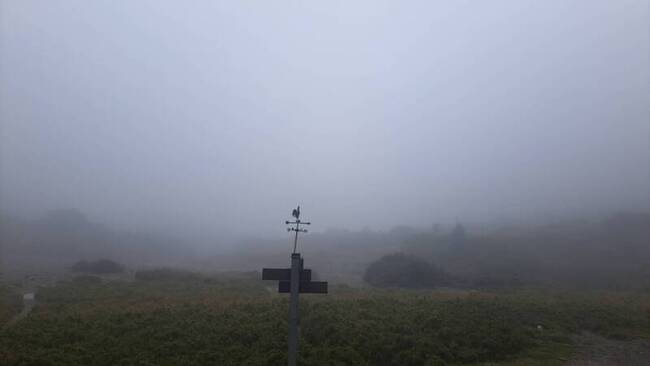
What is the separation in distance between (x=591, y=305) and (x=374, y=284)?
28.3 metres

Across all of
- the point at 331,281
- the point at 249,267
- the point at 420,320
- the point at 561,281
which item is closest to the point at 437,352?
the point at 420,320

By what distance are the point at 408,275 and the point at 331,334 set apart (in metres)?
36.5

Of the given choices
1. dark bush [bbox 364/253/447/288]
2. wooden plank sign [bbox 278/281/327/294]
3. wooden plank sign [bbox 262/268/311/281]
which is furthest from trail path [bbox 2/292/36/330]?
dark bush [bbox 364/253/447/288]

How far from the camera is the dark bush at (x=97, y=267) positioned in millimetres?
59062

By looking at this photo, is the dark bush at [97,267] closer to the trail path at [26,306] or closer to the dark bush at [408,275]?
the trail path at [26,306]

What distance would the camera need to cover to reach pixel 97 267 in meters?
59.5

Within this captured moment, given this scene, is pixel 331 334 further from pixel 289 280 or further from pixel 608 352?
pixel 608 352

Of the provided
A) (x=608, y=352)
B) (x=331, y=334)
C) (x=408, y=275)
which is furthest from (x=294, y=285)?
(x=408, y=275)

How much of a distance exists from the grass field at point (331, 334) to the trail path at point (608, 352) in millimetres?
579

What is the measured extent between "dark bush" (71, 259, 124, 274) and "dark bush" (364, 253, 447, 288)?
34.3 meters

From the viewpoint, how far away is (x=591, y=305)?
1049 inches

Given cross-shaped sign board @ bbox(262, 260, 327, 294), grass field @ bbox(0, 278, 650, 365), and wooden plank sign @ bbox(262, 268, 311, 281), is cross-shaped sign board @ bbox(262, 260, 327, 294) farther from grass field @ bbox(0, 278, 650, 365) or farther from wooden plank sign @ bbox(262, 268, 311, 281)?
grass field @ bbox(0, 278, 650, 365)

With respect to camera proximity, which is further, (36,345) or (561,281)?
(561,281)

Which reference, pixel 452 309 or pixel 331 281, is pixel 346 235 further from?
pixel 452 309
